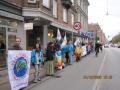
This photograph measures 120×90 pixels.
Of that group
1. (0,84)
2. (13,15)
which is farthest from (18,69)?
(13,15)

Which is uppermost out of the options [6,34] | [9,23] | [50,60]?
[9,23]

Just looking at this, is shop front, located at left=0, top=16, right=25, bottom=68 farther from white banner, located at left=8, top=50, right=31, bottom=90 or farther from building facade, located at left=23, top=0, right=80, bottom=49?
white banner, located at left=8, top=50, right=31, bottom=90

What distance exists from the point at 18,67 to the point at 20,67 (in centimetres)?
17

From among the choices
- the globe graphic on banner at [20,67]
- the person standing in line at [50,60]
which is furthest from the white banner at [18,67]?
the person standing in line at [50,60]

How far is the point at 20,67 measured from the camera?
1113 cm

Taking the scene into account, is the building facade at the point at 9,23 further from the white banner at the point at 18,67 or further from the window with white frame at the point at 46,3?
the white banner at the point at 18,67

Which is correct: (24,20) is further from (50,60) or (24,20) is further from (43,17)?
(50,60)

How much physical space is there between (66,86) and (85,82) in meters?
1.41

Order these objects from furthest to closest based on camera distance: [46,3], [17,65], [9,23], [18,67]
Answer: [46,3]
[9,23]
[18,67]
[17,65]

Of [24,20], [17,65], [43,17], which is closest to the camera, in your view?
[17,65]

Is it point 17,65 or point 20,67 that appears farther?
point 20,67

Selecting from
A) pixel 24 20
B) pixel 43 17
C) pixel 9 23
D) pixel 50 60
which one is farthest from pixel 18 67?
pixel 43 17

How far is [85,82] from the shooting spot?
14.0 metres

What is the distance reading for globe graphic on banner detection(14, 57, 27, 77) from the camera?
10.8 metres
